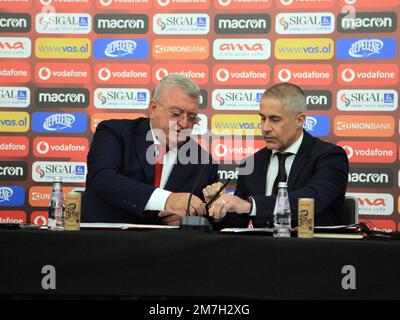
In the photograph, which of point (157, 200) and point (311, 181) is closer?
point (157, 200)

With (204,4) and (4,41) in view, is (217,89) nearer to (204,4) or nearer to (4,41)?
(204,4)

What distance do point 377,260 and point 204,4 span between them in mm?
3400

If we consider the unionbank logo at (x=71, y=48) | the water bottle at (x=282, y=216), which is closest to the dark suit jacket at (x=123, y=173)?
the water bottle at (x=282, y=216)

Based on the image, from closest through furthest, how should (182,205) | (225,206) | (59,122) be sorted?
(225,206), (182,205), (59,122)

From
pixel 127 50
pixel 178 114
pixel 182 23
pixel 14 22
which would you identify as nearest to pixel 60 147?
pixel 127 50

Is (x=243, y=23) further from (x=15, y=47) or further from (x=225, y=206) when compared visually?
(x=225, y=206)

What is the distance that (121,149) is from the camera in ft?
10.9

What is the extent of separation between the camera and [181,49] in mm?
5180

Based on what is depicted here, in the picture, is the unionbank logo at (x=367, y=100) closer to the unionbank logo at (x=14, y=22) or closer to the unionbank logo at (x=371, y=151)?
the unionbank logo at (x=371, y=151)

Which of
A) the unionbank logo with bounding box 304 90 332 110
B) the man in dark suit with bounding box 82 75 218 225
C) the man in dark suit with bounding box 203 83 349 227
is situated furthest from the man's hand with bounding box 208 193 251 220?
the unionbank logo with bounding box 304 90 332 110

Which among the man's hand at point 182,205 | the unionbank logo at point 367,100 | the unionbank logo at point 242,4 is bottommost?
the man's hand at point 182,205

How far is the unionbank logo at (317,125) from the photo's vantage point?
5047 millimetres

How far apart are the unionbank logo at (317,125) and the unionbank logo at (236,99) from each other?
0.39 meters

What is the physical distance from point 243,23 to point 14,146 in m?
1.95
